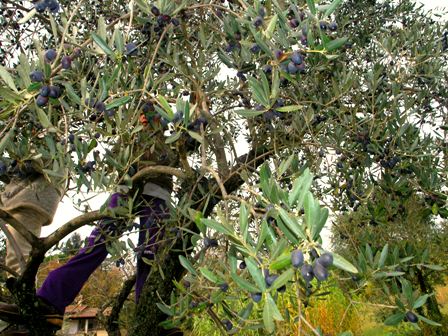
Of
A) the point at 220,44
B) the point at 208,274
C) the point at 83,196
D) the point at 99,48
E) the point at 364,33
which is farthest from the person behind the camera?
the point at 364,33

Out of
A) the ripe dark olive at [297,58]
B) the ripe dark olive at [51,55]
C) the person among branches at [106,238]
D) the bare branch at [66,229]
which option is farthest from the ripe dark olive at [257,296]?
the bare branch at [66,229]

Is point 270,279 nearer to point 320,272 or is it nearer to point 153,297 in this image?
point 320,272

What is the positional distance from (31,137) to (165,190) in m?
1.13

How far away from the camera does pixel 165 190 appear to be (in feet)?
9.95

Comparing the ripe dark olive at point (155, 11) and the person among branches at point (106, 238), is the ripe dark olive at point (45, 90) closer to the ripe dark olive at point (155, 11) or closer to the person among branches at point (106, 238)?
the ripe dark olive at point (155, 11)

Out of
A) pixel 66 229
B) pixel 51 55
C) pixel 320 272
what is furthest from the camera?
pixel 66 229

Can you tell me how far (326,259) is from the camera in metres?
0.93

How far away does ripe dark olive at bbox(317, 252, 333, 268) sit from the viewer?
92 cm

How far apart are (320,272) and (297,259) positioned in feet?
0.16

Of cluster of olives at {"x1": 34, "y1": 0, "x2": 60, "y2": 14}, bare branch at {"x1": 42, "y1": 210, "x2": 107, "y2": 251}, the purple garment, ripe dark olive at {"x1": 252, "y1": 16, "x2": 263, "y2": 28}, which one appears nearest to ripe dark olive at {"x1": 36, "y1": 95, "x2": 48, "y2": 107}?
cluster of olives at {"x1": 34, "y1": 0, "x2": 60, "y2": 14}

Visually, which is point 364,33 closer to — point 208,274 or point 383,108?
point 383,108

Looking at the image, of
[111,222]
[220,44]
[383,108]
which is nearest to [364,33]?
[383,108]

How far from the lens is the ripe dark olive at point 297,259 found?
0.93 m

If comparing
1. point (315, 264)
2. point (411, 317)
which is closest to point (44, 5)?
point (315, 264)
